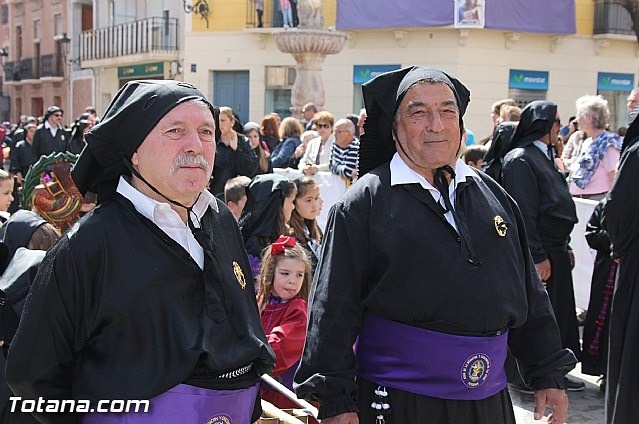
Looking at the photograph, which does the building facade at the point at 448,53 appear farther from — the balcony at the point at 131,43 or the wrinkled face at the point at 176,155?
the wrinkled face at the point at 176,155

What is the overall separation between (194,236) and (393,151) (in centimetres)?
111

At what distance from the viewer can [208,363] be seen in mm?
2613

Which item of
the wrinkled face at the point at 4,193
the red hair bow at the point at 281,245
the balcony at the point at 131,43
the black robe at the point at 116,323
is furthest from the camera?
the balcony at the point at 131,43

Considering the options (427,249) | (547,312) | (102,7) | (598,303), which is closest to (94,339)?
(427,249)

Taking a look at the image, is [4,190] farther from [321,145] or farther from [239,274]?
[321,145]

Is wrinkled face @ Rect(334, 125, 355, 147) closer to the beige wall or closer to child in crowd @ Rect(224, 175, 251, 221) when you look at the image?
child in crowd @ Rect(224, 175, 251, 221)

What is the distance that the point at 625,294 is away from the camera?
5.05 metres

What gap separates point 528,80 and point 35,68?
24.9 metres

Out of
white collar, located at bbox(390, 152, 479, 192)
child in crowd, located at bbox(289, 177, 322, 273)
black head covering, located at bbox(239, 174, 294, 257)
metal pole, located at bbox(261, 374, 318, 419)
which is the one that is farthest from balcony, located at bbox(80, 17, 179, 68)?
white collar, located at bbox(390, 152, 479, 192)

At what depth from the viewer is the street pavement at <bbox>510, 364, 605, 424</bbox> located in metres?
6.04

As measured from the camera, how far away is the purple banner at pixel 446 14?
2270 centimetres

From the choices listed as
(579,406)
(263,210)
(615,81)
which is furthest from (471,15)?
(263,210)

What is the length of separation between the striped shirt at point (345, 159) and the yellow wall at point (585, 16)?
16605 mm

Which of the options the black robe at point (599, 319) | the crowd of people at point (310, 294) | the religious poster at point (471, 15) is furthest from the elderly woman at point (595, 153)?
the religious poster at point (471, 15)
